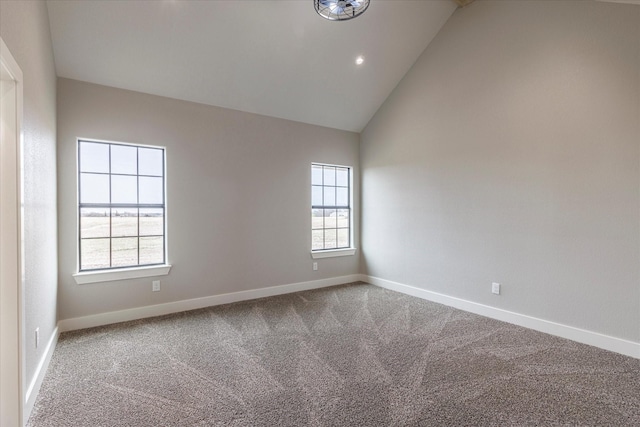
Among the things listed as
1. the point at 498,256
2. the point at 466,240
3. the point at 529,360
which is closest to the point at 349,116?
the point at 466,240

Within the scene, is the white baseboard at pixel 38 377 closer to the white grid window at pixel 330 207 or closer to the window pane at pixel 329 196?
the white grid window at pixel 330 207

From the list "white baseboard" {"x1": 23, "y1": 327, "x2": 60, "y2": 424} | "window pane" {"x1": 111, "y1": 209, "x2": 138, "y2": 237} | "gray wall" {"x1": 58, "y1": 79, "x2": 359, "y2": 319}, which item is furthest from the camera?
"window pane" {"x1": 111, "y1": 209, "x2": 138, "y2": 237}

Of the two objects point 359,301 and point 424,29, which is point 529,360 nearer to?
point 359,301

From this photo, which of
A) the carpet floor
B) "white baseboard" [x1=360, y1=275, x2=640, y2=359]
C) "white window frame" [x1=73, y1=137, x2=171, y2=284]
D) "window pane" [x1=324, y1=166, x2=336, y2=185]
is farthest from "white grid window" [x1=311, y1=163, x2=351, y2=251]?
"white window frame" [x1=73, y1=137, x2=171, y2=284]

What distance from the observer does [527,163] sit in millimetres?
3365

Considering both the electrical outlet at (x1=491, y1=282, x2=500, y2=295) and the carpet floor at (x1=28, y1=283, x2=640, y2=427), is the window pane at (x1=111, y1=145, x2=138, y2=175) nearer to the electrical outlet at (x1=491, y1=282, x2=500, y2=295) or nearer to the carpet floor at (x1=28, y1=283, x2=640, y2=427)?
the carpet floor at (x1=28, y1=283, x2=640, y2=427)

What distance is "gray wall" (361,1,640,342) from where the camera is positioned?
2.81 meters

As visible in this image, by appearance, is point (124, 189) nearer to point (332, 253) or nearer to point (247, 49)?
point (247, 49)

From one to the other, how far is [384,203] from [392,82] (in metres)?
1.79

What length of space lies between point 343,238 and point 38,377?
403cm

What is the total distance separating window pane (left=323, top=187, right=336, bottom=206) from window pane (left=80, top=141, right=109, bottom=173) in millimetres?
2953

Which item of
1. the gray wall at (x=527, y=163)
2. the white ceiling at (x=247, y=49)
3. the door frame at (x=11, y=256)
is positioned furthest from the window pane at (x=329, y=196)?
the door frame at (x=11, y=256)

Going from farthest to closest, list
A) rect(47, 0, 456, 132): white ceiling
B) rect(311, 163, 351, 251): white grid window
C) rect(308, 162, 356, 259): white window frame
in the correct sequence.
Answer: rect(311, 163, 351, 251): white grid window, rect(308, 162, 356, 259): white window frame, rect(47, 0, 456, 132): white ceiling

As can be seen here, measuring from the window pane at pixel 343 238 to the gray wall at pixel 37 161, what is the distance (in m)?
3.68
